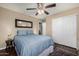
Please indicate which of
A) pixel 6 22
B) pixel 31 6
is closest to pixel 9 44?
pixel 6 22

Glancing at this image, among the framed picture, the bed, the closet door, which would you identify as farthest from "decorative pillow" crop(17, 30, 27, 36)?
the closet door

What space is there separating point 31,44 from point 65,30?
27.9 inches

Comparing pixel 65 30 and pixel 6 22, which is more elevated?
pixel 6 22

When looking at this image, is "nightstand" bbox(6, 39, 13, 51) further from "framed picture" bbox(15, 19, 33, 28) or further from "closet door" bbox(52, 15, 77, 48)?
"closet door" bbox(52, 15, 77, 48)

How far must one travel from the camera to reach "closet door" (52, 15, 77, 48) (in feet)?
5.00

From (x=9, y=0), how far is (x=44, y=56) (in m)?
1.23

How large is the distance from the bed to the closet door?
7.2 inches

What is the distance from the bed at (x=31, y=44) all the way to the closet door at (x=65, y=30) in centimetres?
18

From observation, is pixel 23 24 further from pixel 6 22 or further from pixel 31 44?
pixel 31 44

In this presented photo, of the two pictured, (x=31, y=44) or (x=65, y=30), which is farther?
(x=65, y=30)

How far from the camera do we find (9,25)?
155 cm

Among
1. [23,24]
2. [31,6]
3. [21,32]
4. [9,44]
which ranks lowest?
[9,44]

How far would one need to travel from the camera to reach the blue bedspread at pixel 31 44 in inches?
56.0

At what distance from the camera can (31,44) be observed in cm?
144
